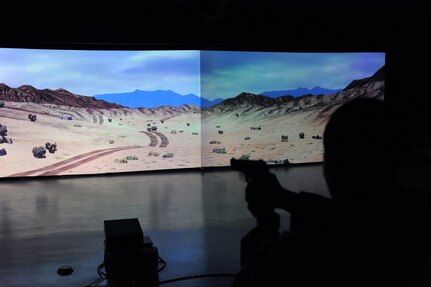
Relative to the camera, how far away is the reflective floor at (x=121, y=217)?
10.1 ft

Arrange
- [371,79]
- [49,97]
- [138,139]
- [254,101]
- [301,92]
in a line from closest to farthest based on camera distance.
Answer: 1. [49,97]
2. [138,139]
3. [254,101]
4. [301,92]
5. [371,79]

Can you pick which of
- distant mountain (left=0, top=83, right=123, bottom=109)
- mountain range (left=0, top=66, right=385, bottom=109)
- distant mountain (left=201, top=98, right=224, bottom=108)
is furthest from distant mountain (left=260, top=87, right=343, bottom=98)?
distant mountain (left=0, top=83, right=123, bottom=109)

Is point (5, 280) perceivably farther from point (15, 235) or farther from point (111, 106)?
point (111, 106)

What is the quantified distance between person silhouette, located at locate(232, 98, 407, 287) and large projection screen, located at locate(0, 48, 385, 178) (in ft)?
22.4

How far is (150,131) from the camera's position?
25.0ft

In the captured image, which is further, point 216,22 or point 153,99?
point 153,99

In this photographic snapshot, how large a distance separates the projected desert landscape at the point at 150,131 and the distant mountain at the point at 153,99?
0.09 m

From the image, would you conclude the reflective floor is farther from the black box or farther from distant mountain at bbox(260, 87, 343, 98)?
distant mountain at bbox(260, 87, 343, 98)

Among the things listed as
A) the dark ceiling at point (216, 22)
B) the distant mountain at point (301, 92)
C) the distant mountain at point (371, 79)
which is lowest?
the distant mountain at point (301, 92)

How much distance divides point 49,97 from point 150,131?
71.2 inches

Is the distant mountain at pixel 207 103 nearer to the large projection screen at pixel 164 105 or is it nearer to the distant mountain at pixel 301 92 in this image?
the large projection screen at pixel 164 105

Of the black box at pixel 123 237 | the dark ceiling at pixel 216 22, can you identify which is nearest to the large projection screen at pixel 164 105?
the dark ceiling at pixel 216 22

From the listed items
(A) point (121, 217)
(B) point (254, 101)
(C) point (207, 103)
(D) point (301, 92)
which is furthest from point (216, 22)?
(A) point (121, 217)

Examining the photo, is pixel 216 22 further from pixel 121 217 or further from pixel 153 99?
pixel 121 217
